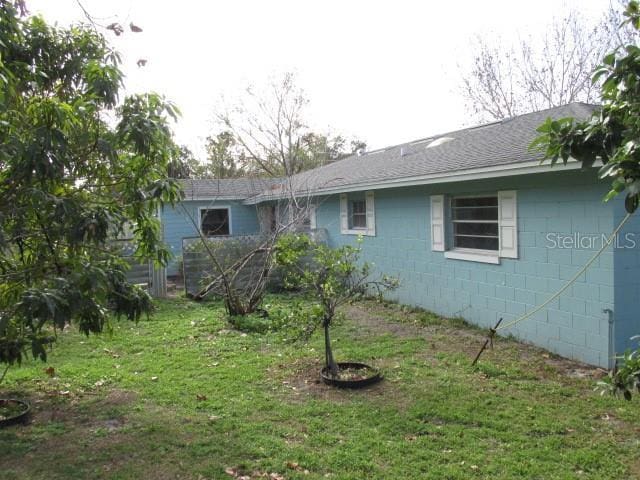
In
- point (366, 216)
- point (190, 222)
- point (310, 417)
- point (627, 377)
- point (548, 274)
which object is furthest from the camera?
point (190, 222)

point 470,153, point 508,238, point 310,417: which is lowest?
point 310,417

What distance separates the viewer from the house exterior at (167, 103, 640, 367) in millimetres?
6359

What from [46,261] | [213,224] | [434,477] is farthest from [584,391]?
[213,224]

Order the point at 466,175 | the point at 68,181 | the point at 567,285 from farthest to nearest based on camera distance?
the point at 466,175 < the point at 567,285 < the point at 68,181

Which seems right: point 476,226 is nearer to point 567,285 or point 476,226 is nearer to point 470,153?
point 470,153

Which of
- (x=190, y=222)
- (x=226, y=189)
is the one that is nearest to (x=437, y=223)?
(x=190, y=222)

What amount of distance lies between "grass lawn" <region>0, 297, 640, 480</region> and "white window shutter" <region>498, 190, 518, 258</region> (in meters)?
1.36

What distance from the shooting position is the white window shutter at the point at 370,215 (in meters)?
12.3

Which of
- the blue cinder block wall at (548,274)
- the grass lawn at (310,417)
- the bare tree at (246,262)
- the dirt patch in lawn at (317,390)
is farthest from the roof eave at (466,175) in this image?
the dirt patch in lawn at (317,390)

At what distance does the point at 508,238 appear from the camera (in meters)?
7.88

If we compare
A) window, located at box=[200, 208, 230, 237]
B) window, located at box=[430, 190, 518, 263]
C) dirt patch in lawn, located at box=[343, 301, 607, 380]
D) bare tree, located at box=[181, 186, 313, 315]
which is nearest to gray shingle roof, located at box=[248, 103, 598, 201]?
window, located at box=[430, 190, 518, 263]

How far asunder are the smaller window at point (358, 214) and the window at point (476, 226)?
3390 millimetres

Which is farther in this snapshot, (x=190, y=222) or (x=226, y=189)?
(x=226, y=189)

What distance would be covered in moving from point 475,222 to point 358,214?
192 inches
